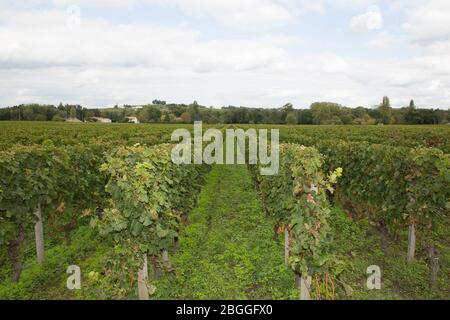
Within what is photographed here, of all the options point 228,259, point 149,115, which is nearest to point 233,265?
point 228,259

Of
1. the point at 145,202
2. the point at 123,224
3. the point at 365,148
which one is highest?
the point at 365,148

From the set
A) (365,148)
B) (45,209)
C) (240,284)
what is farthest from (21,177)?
(365,148)

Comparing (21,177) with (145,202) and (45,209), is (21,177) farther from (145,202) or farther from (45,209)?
(145,202)

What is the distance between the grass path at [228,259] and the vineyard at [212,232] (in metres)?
0.04

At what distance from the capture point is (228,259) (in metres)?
8.12

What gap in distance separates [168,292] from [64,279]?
2.59 m

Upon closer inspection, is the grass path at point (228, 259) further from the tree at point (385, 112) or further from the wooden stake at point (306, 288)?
the tree at point (385, 112)

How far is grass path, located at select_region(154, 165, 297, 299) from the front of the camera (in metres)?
6.70

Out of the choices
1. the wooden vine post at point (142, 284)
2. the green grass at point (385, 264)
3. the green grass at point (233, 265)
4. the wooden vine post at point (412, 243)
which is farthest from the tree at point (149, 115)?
the wooden vine post at point (142, 284)

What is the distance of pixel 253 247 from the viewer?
8938 mm

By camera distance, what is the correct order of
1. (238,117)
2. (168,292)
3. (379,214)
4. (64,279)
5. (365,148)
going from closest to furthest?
1. (168,292)
2. (64,279)
3. (379,214)
4. (365,148)
5. (238,117)

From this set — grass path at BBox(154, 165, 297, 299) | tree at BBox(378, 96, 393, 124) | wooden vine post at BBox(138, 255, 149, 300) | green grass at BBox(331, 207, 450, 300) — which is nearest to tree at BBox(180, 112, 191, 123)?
tree at BBox(378, 96, 393, 124)

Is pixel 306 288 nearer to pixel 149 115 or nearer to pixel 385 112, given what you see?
pixel 385 112

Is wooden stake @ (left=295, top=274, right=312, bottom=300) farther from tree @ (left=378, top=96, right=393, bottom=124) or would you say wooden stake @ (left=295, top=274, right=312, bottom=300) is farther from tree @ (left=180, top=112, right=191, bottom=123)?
tree @ (left=180, top=112, right=191, bottom=123)
